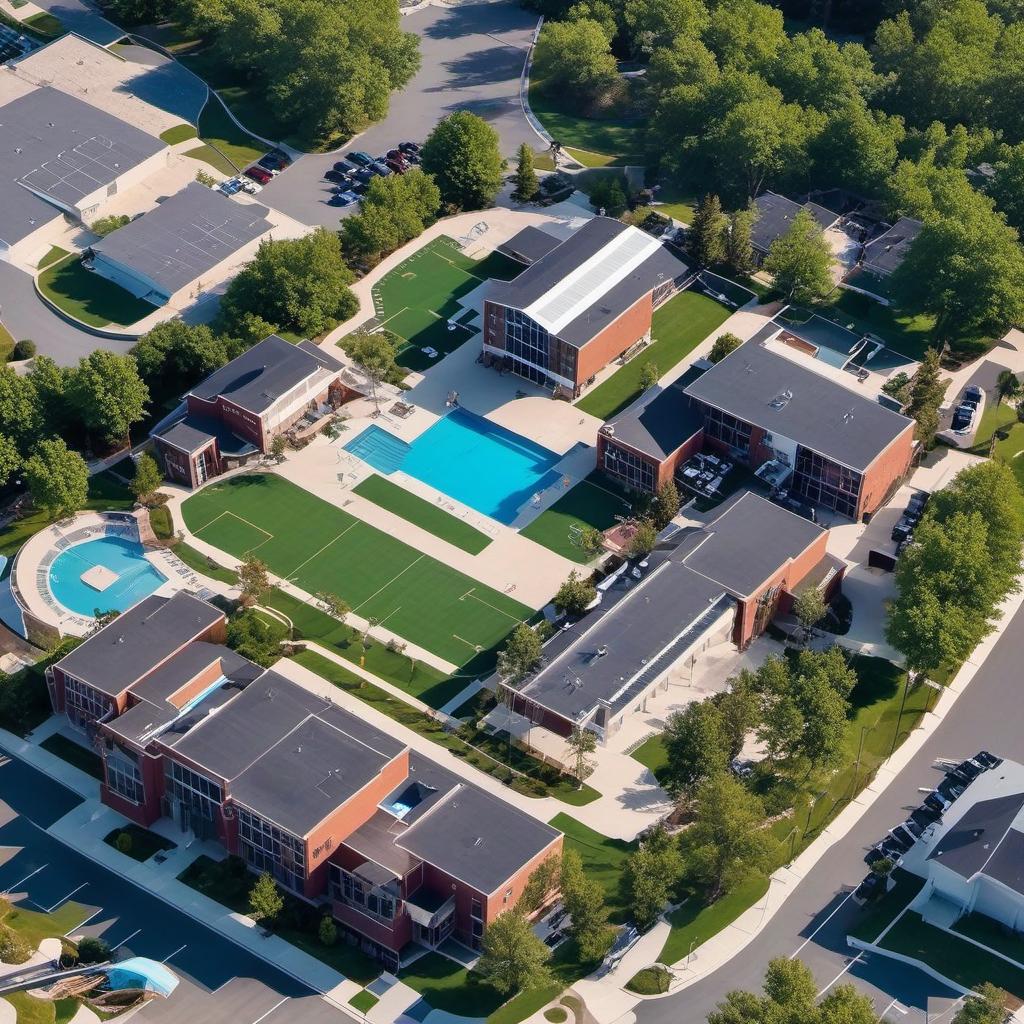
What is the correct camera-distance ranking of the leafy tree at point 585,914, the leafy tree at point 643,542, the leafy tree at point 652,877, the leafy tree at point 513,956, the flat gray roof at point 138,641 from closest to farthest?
the leafy tree at point 513,956, the leafy tree at point 585,914, the leafy tree at point 652,877, the flat gray roof at point 138,641, the leafy tree at point 643,542

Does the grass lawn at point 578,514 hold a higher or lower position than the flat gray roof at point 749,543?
lower

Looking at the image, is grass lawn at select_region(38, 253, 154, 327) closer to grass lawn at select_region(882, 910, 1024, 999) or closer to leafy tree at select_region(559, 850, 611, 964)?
leafy tree at select_region(559, 850, 611, 964)

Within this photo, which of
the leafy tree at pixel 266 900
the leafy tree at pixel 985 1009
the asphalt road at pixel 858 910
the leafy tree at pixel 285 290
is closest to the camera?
the leafy tree at pixel 985 1009

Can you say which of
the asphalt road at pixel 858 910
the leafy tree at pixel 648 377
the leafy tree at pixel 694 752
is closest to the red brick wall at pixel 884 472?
the asphalt road at pixel 858 910

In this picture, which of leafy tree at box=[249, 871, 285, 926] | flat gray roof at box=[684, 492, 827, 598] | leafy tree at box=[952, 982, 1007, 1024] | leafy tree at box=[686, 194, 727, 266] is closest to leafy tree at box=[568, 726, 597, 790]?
flat gray roof at box=[684, 492, 827, 598]

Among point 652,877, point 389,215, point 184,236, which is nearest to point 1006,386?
point 389,215

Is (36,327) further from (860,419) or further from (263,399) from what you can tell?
(860,419)

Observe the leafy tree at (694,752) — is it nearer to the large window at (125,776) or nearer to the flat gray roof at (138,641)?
the flat gray roof at (138,641)

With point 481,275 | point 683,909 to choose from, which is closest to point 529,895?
point 683,909
